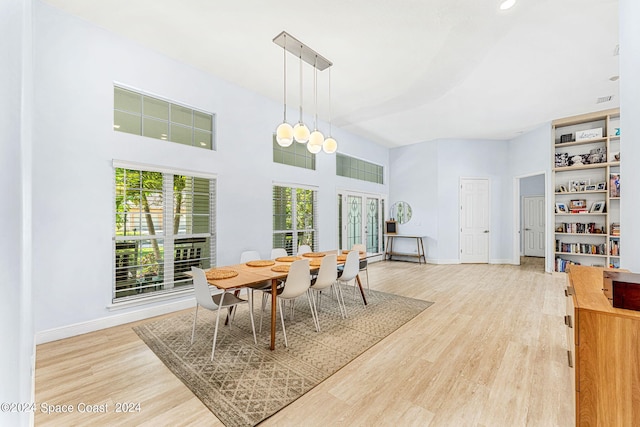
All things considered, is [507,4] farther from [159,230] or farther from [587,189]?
[587,189]

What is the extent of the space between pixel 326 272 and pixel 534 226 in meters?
8.82

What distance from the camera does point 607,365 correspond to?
1.05 m

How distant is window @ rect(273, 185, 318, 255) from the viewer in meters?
4.95

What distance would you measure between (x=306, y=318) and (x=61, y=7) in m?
4.38

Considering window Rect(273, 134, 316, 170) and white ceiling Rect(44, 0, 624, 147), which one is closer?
white ceiling Rect(44, 0, 624, 147)

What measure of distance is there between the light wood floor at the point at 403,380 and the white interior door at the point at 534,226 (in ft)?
20.9

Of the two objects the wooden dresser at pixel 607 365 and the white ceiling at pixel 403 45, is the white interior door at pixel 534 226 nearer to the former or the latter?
the white ceiling at pixel 403 45

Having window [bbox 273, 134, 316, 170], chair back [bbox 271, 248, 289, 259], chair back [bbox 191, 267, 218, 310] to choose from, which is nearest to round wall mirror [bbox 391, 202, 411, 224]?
window [bbox 273, 134, 316, 170]

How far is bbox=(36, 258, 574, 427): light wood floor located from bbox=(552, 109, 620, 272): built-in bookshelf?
3040 mm

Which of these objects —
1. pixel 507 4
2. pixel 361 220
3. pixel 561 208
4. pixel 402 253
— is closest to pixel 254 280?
pixel 507 4

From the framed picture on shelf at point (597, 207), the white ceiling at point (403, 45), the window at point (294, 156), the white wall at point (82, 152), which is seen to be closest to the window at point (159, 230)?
the white wall at point (82, 152)

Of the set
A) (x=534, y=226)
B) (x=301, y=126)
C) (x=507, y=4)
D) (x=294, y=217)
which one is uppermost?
(x=507, y=4)

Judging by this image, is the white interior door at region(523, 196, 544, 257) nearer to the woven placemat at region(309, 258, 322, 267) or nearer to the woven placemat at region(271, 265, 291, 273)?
the woven placemat at region(309, 258, 322, 267)

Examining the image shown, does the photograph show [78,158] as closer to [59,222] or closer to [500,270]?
[59,222]
